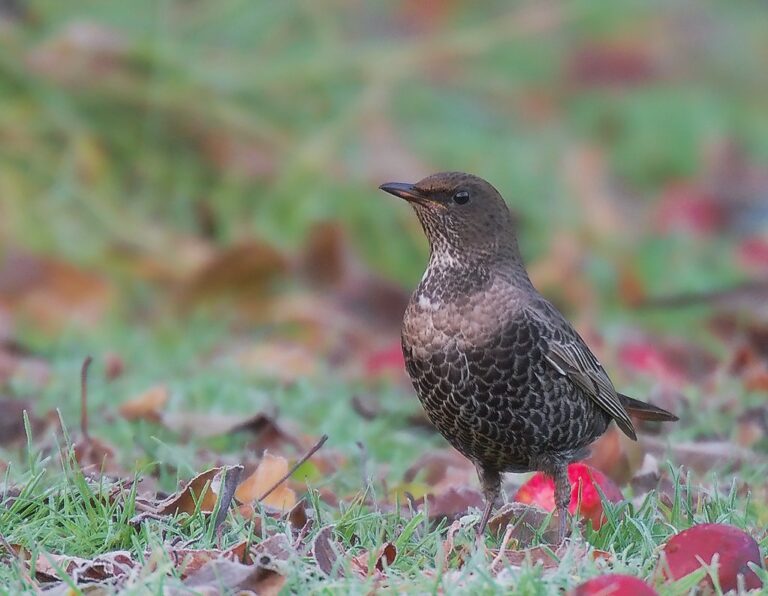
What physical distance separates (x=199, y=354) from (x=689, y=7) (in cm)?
935

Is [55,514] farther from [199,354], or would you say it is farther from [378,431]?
[199,354]

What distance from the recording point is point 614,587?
286 centimetres

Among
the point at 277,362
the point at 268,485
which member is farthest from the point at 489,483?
the point at 277,362

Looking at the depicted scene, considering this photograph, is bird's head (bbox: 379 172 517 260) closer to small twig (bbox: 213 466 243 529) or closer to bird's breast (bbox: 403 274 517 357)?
bird's breast (bbox: 403 274 517 357)

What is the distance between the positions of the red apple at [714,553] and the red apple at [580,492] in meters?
0.54

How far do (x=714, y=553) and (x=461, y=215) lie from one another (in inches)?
55.4

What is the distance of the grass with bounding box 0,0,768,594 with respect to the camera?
356 centimetres

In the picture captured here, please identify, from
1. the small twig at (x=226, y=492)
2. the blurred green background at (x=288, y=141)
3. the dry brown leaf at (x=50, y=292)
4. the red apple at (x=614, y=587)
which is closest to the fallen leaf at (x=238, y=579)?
the small twig at (x=226, y=492)

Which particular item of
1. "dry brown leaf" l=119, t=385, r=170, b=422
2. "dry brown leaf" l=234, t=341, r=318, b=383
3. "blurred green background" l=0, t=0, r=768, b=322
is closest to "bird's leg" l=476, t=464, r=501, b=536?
"dry brown leaf" l=119, t=385, r=170, b=422

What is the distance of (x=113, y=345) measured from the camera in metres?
6.72

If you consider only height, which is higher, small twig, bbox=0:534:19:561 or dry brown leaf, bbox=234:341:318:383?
small twig, bbox=0:534:19:561

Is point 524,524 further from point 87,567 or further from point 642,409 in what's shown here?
point 87,567

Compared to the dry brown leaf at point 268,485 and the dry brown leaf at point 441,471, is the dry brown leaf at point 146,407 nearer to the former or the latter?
the dry brown leaf at point 441,471

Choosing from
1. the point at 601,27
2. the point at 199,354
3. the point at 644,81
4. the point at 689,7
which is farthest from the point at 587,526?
the point at 689,7
